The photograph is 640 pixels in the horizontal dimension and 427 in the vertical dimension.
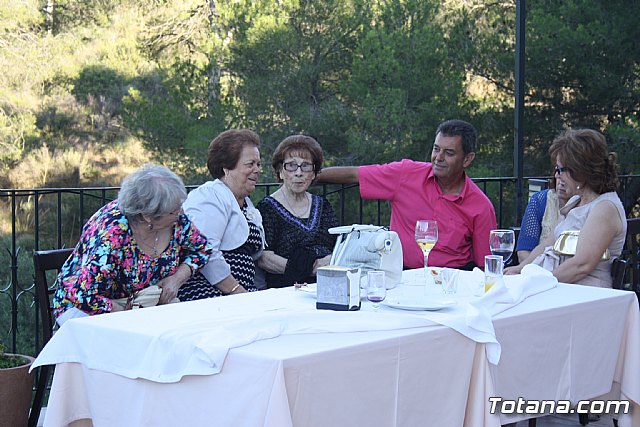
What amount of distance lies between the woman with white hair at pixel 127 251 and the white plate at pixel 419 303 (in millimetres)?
781

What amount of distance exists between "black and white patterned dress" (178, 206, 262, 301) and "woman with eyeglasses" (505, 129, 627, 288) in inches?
36.7

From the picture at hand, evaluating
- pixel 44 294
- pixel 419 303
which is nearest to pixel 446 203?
pixel 419 303

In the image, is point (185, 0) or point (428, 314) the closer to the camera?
point (428, 314)

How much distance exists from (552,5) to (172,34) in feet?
19.8

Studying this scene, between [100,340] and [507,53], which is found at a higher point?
[507,53]

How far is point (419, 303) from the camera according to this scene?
7.68 feet

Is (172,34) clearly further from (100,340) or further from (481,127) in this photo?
(100,340)

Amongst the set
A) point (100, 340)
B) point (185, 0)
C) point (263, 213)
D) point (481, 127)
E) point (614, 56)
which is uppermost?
point (185, 0)

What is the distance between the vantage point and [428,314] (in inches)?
88.1

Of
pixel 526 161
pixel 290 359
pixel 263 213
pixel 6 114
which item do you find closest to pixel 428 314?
pixel 290 359

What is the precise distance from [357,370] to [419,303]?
421 mm

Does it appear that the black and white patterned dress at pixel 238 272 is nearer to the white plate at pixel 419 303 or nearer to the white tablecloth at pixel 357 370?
the white tablecloth at pixel 357 370

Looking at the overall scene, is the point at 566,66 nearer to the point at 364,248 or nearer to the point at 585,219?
the point at 585,219

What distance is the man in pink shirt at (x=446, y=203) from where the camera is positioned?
3.60 metres
